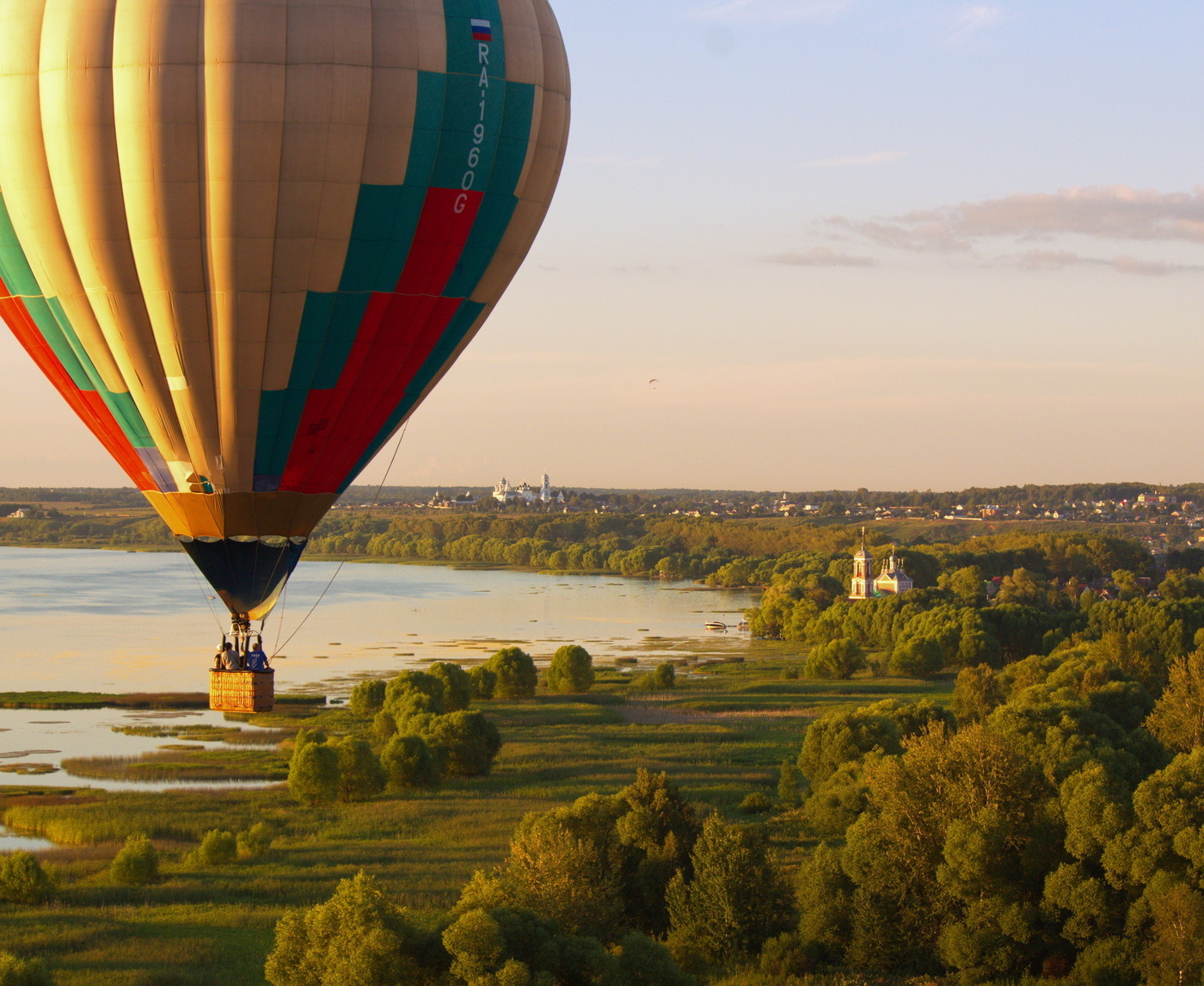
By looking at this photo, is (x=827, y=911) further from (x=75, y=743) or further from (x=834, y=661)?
(x=834, y=661)

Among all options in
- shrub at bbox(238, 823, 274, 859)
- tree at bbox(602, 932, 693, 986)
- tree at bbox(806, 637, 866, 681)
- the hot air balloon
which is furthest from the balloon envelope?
tree at bbox(806, 637, 866, 681)

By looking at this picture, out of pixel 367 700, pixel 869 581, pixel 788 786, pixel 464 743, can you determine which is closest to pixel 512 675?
pixel 367 700

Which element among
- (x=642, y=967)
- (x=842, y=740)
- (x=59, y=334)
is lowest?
(x=642, y=967)

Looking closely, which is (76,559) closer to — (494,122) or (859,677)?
(859,677)

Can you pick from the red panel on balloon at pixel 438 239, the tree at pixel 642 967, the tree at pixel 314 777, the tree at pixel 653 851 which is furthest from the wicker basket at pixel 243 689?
the tree at pixel 314 777

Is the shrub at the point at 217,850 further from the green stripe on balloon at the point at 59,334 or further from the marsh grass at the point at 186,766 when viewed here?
the green stripe on balloon at the point at 59,334

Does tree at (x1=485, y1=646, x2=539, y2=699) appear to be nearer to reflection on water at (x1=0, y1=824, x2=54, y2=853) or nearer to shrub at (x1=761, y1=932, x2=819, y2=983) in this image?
reflection on water at (x1=0, y1=824, x2=54, y2=853)

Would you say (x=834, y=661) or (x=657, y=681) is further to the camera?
(x=834, y=661)
